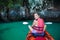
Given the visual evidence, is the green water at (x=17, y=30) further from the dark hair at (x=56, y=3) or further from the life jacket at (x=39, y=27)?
the dark hair at (x=56, y=3)

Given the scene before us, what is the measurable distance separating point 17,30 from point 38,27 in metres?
0.20

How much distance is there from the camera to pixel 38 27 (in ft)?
8.14

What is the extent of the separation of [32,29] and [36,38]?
9 cm

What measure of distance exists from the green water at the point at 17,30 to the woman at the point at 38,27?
0.05 m

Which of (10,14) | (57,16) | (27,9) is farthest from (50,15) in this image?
(10,14)

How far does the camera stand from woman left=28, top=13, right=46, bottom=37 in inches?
97.7

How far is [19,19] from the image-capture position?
2.50 m

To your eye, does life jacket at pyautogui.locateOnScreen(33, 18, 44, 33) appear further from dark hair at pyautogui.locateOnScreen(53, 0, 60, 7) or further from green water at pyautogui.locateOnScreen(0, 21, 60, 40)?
dark hair at pyautogui.locateOnScreen(53, 0, 60, 7)

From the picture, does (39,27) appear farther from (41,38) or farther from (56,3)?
(56,3)

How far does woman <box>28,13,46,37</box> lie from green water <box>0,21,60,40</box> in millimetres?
46

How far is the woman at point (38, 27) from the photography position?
2480mm

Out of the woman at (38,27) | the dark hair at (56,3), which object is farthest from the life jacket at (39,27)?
the dark hair at (56,3)

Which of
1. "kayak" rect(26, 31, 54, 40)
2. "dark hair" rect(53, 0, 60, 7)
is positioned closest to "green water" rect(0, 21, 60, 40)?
"kayak" rect(26, 31, 54, 40)

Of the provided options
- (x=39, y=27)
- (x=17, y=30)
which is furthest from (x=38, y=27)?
(x=17, y=30)
